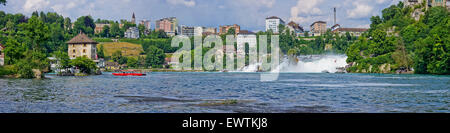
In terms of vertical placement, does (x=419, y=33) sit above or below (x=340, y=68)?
above

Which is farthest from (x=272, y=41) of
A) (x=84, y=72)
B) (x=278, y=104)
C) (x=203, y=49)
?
(x=278, y=104)

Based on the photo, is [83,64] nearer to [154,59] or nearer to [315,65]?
[315,65]

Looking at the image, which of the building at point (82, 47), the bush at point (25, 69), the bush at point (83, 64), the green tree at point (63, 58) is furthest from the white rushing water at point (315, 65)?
the bush at point (25, 69)

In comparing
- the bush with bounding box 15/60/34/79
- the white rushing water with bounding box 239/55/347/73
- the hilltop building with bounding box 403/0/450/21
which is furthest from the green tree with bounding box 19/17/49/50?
the hilltop building with bounding box 403/0/450/21

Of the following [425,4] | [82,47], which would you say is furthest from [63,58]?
[425,4]

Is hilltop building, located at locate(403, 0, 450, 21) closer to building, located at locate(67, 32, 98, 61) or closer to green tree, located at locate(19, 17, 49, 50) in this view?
building, located at locate(67, 32, 98, 61)

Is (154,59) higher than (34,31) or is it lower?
lower

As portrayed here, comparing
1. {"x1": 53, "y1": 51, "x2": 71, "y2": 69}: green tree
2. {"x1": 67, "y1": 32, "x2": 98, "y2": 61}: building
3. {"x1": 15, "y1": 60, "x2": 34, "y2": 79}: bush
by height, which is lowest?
{"x1": 15, "y1": 60, "x2": 34, "y2": 79}: bush

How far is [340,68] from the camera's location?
337 ft

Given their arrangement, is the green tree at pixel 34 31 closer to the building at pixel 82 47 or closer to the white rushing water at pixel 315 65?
the building at pixel 82 47
